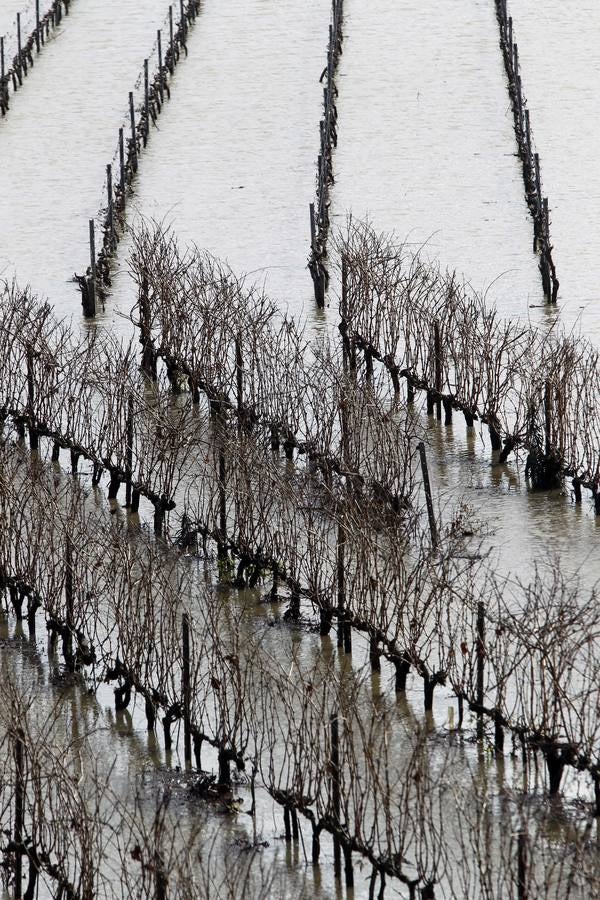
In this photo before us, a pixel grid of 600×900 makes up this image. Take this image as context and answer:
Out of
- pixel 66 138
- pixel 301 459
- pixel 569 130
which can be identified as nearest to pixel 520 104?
pixel 569 130

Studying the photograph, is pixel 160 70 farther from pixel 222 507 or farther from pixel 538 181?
pixel 222 507

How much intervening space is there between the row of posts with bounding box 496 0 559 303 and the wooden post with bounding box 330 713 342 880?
15.3m

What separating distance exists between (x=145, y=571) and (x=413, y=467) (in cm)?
617

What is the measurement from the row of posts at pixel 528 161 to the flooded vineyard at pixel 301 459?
180 millimetres

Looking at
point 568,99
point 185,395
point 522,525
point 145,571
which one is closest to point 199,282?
point 185,395

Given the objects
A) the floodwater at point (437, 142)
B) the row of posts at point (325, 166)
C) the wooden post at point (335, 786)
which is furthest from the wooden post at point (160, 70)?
the wooden post at point (335, 786)

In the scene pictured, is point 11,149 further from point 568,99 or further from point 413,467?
point 413,467

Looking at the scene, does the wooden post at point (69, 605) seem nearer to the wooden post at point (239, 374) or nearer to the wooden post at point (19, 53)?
the wooden post at point (239, 374)

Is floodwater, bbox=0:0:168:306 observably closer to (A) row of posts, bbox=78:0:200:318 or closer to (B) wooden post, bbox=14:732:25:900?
(A) row of posts, bbox=78:0:200:318

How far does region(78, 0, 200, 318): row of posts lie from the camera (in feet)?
83.0

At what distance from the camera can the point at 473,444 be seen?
61.7 feet

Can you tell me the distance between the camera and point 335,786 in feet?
31.9

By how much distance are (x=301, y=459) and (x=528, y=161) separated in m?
13.9

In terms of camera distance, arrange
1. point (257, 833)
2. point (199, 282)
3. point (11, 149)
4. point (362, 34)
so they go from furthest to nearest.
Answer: point (362, 34) < point (11, 149) < point (199, 282) < point (257, 833)
